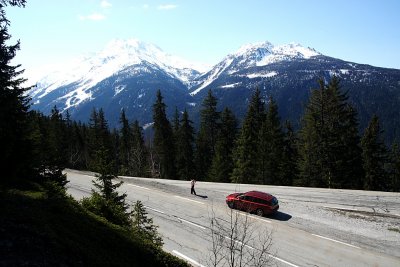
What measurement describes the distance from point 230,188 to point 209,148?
86.7 feet

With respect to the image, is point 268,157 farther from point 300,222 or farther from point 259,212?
point 300,222

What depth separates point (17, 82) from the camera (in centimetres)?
2008

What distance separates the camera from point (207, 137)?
60.7m

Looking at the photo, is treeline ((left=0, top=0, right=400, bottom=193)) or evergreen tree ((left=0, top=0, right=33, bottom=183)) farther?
treeline ((left=0, top=0, right=400, bottom=193))

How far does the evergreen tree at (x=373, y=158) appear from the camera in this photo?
149 ft

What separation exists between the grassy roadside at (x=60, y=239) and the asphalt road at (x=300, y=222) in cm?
581

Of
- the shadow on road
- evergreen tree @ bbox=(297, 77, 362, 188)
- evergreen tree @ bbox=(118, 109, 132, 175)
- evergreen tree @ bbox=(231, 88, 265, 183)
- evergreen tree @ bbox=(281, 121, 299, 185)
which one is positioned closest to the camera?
the shadow on road

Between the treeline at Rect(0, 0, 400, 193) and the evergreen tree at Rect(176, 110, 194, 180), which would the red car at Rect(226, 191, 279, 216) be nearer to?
the treeline at Rect(0, 0, 400, 193)

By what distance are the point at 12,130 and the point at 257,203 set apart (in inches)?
676

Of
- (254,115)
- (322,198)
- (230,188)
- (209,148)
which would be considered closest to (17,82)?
(230,188)

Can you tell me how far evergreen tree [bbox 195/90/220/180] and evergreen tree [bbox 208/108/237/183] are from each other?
1.85m

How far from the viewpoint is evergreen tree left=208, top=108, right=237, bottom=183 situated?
5312 centimetres

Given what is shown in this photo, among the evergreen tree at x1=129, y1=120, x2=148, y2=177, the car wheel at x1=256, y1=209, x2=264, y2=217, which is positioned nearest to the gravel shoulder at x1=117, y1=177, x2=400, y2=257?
the car wheel at x1=256, y1=209, x2=264, y2=217

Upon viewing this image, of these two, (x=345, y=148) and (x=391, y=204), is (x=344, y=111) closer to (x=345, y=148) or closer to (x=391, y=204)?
(x=345, y=148)
